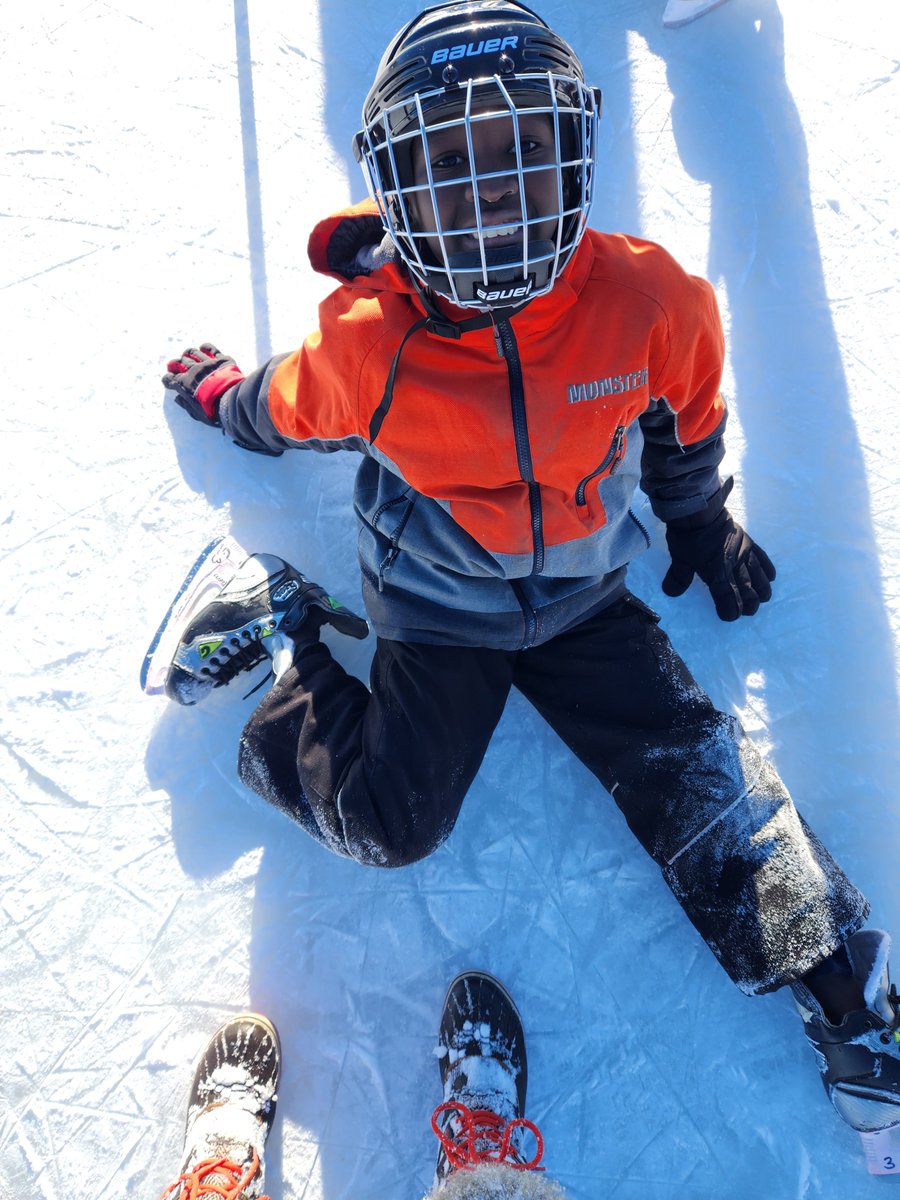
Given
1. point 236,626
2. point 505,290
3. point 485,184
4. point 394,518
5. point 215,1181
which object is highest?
point 485,184

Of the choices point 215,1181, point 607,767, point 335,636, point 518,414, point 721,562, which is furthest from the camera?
point 335,636

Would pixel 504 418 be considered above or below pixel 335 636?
above

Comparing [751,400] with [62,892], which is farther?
[751,400]

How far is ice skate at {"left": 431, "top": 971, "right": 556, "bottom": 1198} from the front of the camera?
1.28 metres

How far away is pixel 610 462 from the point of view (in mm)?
1193

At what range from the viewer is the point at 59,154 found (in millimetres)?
1964

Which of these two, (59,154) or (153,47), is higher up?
(153,47)

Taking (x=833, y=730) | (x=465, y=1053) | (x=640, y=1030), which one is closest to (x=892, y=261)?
(x=833, y=730)

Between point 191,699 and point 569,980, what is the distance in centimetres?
89

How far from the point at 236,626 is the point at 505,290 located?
893 millimetres

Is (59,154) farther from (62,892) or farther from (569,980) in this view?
(569,980)

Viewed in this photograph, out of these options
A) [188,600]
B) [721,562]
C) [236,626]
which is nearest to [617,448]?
[721,562]

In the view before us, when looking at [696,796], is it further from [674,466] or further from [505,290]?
[505,290]

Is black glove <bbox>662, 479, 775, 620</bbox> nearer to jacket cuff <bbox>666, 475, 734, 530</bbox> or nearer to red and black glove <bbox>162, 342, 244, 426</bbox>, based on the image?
jacket cuff <bbox>666, 475, 734, 530</bbox>
